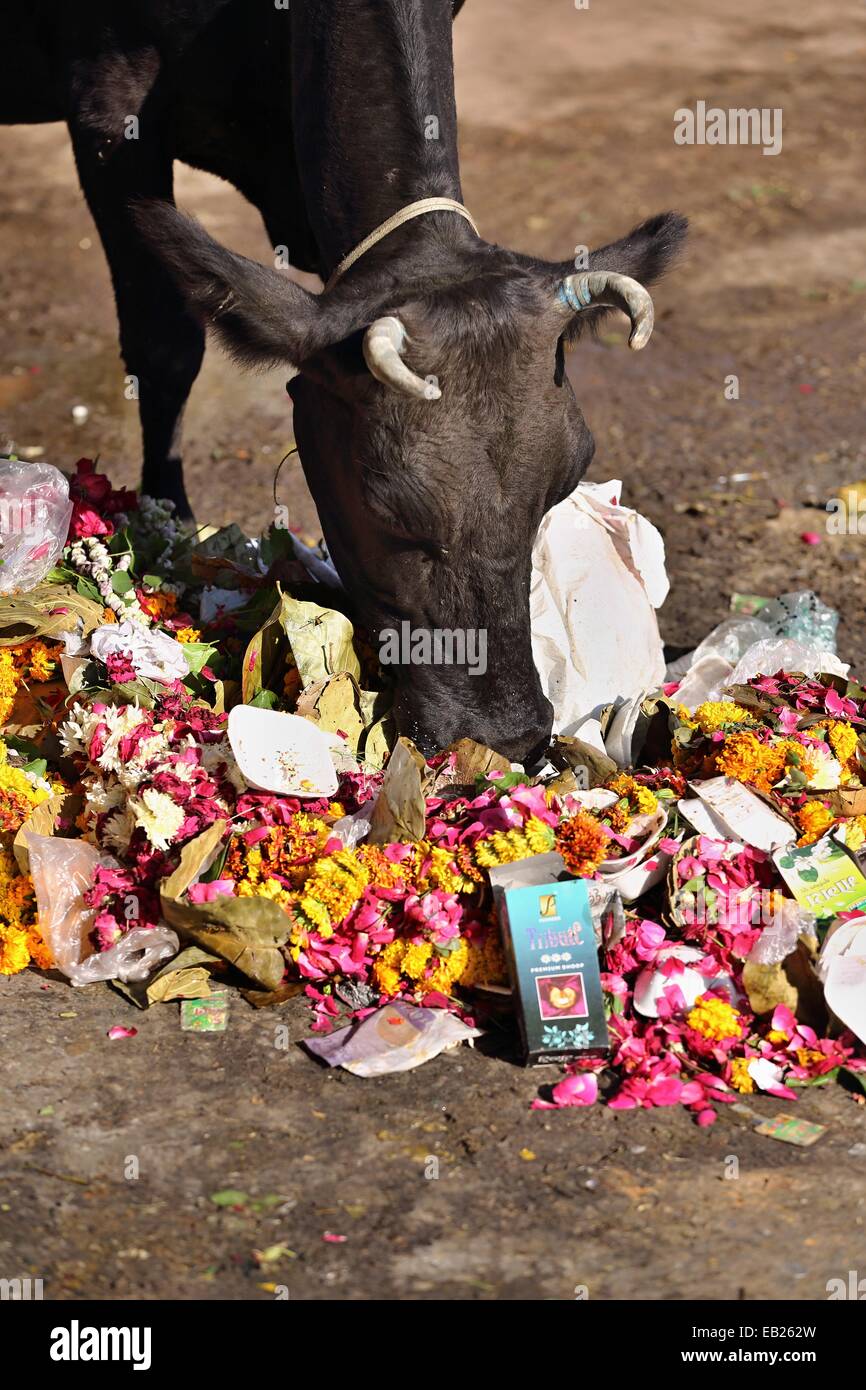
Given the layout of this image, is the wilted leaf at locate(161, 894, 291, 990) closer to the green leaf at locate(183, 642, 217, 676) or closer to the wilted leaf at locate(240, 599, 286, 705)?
the wilted leaf at locate(240, 599, 286, 705)

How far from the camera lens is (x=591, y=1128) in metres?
3.46

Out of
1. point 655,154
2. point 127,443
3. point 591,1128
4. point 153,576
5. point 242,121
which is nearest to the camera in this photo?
point 591,1128

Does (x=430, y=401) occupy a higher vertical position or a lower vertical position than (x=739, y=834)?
higher

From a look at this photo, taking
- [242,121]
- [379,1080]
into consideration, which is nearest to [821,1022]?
[379,1080]

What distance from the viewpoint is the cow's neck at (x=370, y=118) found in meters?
4.39

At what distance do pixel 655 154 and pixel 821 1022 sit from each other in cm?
878

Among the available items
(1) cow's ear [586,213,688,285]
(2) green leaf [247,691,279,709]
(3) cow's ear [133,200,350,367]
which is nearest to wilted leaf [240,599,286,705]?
(2) green leaf [247,691,279,709]

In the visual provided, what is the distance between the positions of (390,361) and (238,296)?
1.63 ft

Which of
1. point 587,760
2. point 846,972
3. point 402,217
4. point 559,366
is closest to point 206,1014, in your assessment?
point 587,760

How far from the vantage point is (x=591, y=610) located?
4.72m

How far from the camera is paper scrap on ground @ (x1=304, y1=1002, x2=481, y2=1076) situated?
3.64m

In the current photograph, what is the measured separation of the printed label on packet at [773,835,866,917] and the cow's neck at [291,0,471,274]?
1.91m

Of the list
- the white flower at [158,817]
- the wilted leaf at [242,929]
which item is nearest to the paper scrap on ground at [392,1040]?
the wilted leaf at [242,929]
